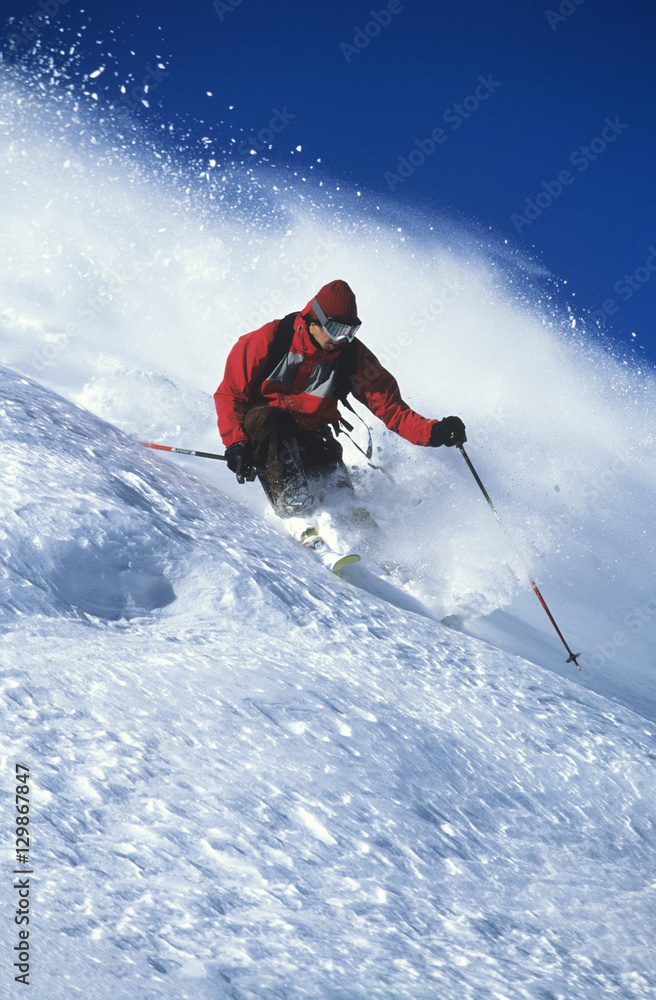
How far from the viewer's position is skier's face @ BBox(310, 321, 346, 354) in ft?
11.7

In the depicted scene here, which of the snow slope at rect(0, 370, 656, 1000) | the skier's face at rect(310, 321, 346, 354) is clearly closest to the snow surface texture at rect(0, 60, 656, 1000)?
the snow slope at rect(0, 370, 656, 1000)

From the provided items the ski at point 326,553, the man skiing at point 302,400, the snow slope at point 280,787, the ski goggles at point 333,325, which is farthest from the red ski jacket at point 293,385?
the snow slope at point 280,787

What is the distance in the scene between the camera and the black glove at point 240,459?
11.8 feet

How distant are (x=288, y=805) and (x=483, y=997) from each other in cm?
47

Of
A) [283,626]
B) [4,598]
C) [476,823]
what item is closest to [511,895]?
[476,823]

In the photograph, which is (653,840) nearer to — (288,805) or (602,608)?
(288,805)

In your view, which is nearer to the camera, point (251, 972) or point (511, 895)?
point (251, 972)

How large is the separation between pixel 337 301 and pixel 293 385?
0.57 meters

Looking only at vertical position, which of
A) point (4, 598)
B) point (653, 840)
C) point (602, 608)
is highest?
point (602, 608)

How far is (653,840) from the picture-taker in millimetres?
1706

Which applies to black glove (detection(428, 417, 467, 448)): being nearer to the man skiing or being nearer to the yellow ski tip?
the man skiing

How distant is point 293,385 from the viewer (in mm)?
3789

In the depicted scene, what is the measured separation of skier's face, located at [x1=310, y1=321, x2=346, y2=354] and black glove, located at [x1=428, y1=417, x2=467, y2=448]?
74 cm

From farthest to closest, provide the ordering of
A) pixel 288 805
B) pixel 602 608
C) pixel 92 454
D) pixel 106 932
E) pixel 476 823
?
pixel 602 608
pixel 92 454
pixel 476 823
pixel 288 805
pixel 106 932
